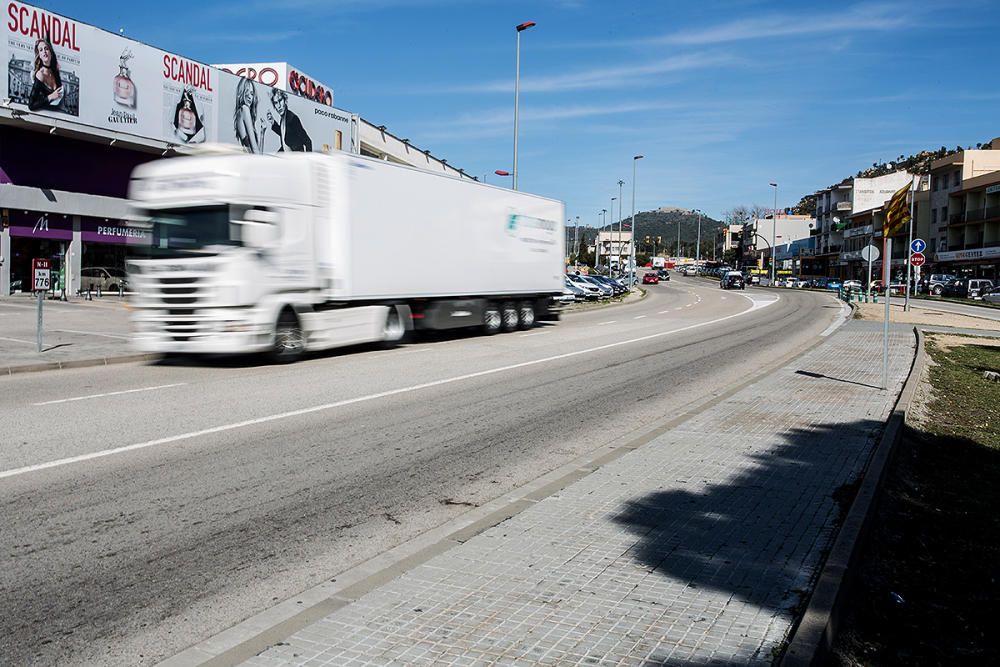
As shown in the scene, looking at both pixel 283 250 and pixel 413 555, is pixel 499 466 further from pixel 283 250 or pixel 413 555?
pixel 283 250

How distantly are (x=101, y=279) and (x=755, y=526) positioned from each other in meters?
38.6

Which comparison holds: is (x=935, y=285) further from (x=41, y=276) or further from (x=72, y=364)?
(x=72, y=364)

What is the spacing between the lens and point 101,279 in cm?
3872

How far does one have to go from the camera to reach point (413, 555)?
5.15m

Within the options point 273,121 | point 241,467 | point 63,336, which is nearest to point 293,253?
point 63,336

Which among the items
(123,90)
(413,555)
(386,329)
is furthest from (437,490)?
(123,90)

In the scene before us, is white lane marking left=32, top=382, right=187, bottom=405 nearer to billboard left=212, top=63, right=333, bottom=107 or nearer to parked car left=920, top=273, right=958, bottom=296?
billboard left=212, top=63, right=333, bottom=107

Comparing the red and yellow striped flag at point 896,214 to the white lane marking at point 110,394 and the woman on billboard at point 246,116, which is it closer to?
the white lane marking at point 110,394

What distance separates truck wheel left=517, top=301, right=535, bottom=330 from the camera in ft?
83.8

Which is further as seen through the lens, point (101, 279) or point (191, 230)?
point (101, 279)

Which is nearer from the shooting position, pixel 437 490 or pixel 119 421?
pixel 437 490

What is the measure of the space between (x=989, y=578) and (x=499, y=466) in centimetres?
402

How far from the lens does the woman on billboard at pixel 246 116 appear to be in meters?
43.6

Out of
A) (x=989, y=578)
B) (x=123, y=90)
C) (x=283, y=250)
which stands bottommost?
(x=989, y=578)
